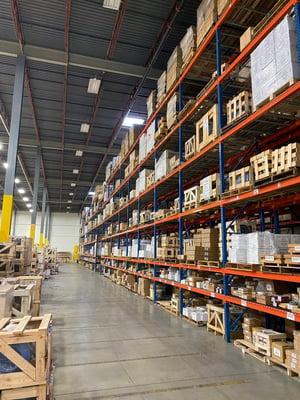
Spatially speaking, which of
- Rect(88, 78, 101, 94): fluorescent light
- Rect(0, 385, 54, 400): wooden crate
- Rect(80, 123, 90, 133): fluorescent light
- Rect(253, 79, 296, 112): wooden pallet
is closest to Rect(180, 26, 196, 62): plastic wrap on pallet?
Rect(253, 79, 296, 112): wooden pallet

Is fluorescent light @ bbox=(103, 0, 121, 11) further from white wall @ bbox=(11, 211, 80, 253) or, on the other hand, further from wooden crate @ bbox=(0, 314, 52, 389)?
white wall @ bbox=(11, 211, 80, 253)

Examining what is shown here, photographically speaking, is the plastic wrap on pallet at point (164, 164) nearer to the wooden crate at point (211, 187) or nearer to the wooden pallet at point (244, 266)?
the wooden crate at point (211, 187)

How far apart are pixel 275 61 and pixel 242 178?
1.92 meters

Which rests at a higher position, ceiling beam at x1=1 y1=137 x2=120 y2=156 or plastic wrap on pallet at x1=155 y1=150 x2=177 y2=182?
ceiling beam at x1=1 y1=137 x2=120 y2=156

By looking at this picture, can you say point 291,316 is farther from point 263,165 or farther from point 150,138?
point 150,138

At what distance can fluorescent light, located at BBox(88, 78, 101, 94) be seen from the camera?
12.2 meters

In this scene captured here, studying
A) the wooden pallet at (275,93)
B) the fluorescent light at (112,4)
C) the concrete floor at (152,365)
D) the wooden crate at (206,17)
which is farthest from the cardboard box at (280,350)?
the fluorescent light at (112,4)

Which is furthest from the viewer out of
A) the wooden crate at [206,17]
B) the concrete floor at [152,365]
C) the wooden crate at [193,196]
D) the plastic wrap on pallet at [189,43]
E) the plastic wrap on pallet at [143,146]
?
the plastic wrap on pallet at [143,146]

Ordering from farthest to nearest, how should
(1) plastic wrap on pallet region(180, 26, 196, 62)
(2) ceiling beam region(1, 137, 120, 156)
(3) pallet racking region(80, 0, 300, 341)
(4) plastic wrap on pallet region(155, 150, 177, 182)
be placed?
(2) ceiling beam region(1, 137, 120, 156)
(4) plastic wrap on pallet region(155, 150, 177, 182)
(1) plastic wrap on pallet region(180, 26, 196, 62)
(3) pallet racking region(80, 0, 300, 341)

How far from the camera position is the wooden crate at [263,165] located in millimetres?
4570

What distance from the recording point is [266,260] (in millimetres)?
4434

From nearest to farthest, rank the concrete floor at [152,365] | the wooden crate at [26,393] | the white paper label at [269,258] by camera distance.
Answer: the wooden crate at [26,393] → the concrete floor at [152,365] → the white paper label at [269,258]

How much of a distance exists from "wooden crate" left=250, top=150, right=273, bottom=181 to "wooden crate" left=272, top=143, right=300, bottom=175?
0.09m

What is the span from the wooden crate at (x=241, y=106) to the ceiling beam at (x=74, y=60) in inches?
269
